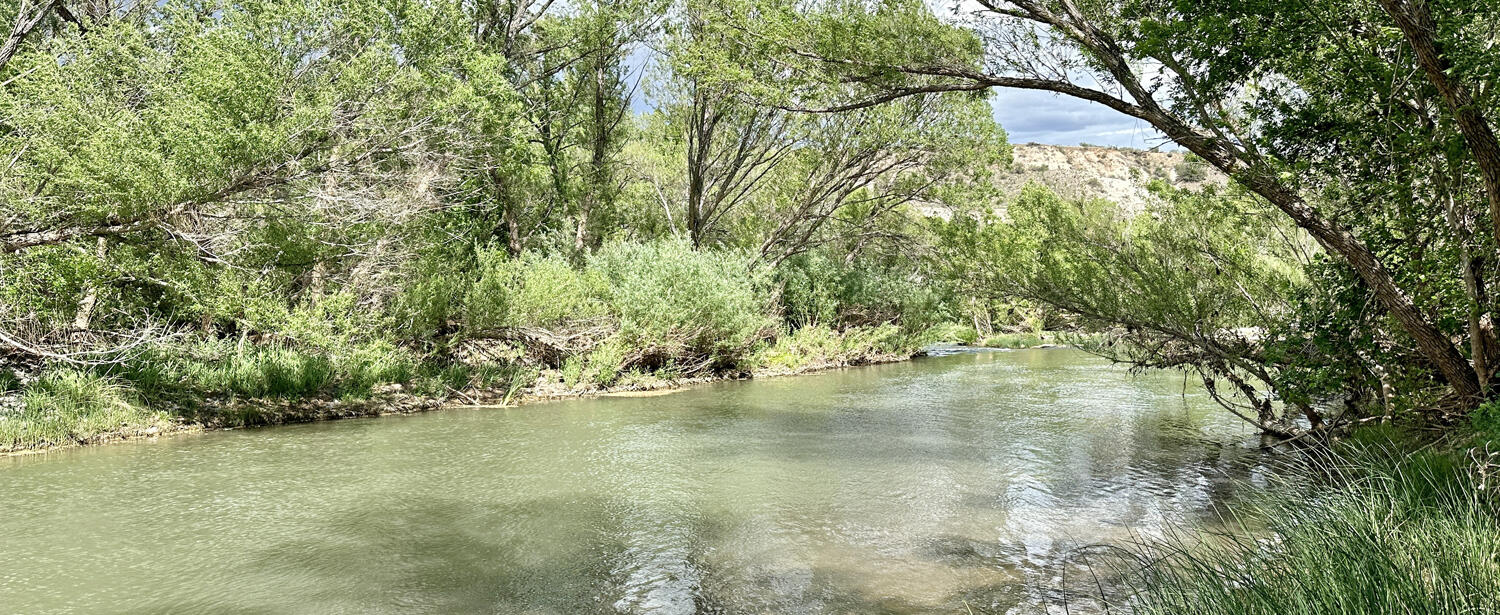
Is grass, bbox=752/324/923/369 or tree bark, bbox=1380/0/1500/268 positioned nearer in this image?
tree bark, bbox=1380/0/1500/268

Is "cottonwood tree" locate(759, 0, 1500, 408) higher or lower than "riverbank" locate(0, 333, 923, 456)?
higher

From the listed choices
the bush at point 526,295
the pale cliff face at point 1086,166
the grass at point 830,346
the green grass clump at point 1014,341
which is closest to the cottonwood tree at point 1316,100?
the bush at point 526,295

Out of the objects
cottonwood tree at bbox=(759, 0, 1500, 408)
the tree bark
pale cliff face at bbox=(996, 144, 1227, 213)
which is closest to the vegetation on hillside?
cottonwood tree at bbox=(759, 0, 1500, 408)

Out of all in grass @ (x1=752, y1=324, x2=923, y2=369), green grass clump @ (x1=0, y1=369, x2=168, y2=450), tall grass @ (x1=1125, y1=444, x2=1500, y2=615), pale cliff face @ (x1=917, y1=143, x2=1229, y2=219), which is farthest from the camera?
pale cliff face @ (x1=917, y1=143, x2=1229, y2=219)

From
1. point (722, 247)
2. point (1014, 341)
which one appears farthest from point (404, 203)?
point (1014, 341)

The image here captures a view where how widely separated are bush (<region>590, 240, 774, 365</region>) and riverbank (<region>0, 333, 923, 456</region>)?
2.67 feet

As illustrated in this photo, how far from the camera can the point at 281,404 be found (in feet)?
42.8

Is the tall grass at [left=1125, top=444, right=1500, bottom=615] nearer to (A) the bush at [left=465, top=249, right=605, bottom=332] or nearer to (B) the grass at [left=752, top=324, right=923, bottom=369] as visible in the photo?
(A) the bush at [left=465, top=249, right=605, bottom=332]

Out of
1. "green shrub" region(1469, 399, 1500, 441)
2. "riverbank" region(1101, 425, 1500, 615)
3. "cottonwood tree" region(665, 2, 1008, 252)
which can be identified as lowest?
"riverbank" region(1101, 425, 1500, 615)

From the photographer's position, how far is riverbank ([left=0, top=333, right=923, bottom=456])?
10.9 meters

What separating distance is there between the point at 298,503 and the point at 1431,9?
9979 mm

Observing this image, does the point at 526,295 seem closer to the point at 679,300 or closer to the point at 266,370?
the point at 679,300

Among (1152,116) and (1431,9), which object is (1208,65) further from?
(1431,9)

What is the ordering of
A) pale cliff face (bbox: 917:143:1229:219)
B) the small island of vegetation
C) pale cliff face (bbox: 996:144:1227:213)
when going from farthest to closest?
pale cliff face (bbox: 996:144:1227:213) → pale cliff face (bbox: 917:143:1229:219) → the small island of vegetation
